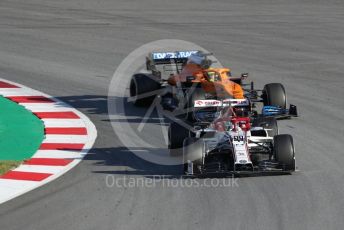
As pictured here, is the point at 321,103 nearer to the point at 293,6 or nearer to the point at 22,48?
the point at 22,48

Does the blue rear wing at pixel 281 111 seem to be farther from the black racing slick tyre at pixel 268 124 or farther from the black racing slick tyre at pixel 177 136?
the black racing slick tyre at pixel 177 136

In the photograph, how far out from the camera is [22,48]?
27.0 metres

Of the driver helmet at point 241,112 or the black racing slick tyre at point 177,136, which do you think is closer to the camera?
the black racing slick tyre at point 177,136

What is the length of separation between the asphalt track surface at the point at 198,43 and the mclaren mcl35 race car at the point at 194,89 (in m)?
0.68

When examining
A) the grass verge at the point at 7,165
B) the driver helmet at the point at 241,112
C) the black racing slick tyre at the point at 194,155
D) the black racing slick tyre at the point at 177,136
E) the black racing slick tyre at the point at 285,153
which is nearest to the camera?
the black racing slick tyre at the point at 285,153

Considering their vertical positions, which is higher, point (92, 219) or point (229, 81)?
point (229, 81)

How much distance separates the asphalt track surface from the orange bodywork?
1.34m

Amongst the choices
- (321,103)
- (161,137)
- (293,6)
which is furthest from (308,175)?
(293,6)

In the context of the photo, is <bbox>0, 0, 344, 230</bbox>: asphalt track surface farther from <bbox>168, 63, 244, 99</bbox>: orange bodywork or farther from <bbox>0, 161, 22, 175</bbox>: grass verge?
<bbox>168, 63, 244, 99</bbox>: orange bodywork

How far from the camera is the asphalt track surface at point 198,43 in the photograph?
12.5 m

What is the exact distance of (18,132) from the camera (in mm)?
17703

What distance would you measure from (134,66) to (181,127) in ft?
31.4

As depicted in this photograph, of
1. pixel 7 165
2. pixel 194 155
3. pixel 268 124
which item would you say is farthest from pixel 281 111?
pixel 7 165

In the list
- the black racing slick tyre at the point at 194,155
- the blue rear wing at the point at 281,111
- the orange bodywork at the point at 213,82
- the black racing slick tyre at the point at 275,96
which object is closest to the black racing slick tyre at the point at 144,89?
the orange bodywork at the point at 213,82
